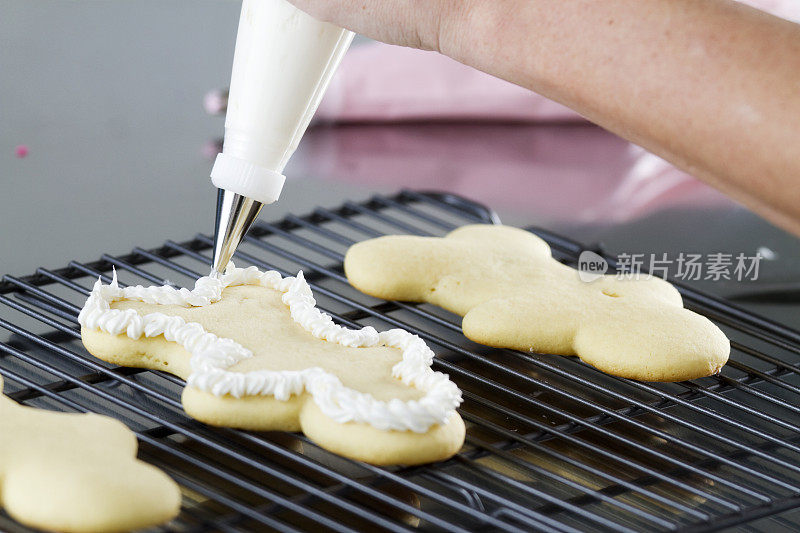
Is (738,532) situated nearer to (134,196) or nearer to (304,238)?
(304,238)

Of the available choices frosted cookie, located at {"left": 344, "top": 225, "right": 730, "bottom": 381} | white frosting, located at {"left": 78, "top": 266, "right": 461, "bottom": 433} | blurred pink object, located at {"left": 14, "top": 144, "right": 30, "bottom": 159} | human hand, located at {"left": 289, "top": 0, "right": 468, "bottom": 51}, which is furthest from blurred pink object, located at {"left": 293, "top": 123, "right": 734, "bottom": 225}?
human hand, located at {"left": 289, "top": 0, "right": 468, "bottom": 51}

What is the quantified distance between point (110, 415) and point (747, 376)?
2.30ft

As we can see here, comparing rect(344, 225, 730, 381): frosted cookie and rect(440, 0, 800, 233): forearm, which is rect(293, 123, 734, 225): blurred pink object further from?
rect(440, 0, 800, 233): forearm

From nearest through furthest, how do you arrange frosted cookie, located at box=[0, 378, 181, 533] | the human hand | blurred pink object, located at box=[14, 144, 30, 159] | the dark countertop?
1. frosted cookie, located at box=[0, 378, 181, 533]
2. the human hand
3. the dark countertop
4. blurred pink object, located at box=[14, 144, 30, 159]

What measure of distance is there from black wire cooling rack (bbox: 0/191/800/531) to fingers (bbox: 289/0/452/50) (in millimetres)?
358

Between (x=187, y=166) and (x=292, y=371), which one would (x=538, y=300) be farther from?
(x=187, y=166)

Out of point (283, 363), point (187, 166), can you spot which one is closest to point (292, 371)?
point (283, 363)

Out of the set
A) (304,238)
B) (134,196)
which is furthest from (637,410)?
(134,196)

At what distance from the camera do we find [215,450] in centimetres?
92

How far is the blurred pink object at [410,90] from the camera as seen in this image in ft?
6.46

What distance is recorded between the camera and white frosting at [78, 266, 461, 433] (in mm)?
904

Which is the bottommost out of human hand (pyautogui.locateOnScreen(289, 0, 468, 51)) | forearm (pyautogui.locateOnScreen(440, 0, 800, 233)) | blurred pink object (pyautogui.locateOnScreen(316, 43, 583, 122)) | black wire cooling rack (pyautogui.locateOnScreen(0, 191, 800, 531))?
black wire cooling rack (pyautogui.locateOnScreen(0, 191, 800, 531))

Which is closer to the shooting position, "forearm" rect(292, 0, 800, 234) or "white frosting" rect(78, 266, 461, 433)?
"forearm" rect(292, 0, 800, 234)

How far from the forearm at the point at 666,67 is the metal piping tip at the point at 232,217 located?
206 millimetres
